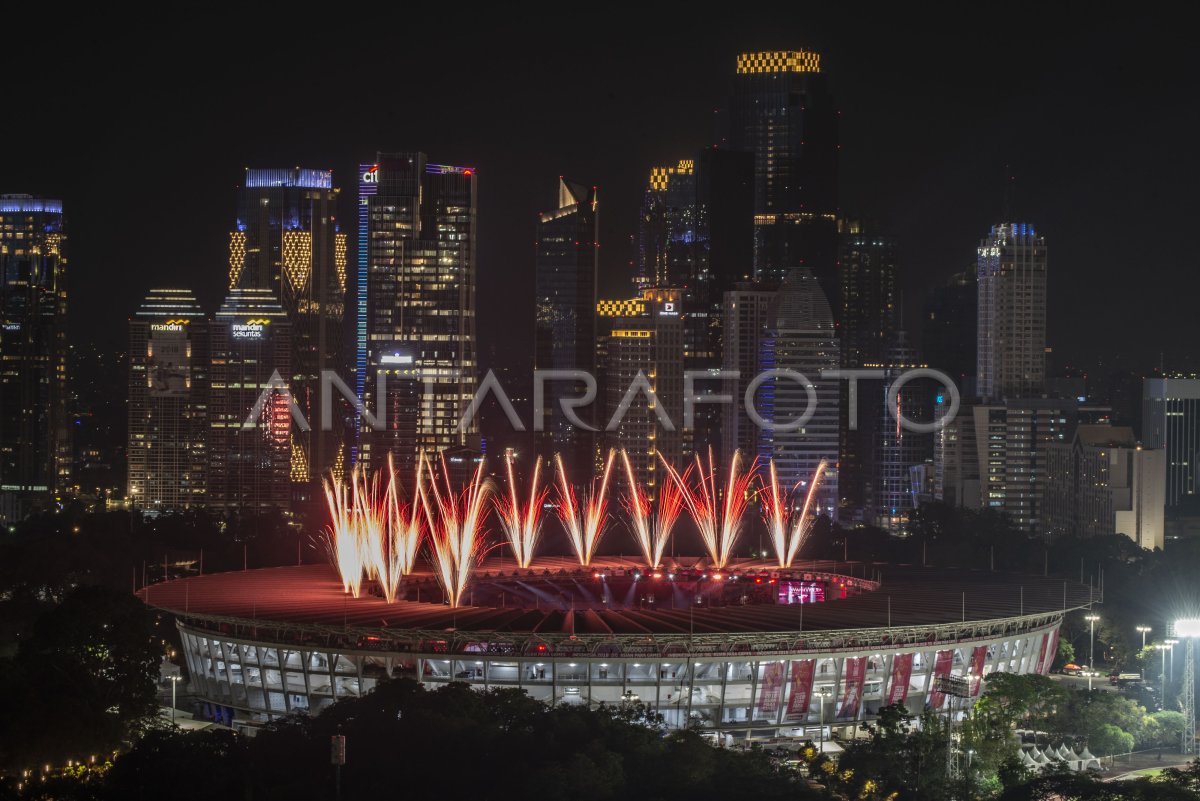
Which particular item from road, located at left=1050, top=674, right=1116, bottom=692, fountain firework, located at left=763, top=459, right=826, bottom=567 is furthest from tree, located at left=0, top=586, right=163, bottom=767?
fountain firework, located at left=763, top=459, right=826, bottom=567

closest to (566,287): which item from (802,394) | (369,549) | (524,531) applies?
(802,394)

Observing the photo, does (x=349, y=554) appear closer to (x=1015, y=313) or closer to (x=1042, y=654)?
(x=1042, y=654)

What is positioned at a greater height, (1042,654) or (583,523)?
(583,523)

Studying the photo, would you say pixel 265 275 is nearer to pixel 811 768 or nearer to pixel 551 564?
pixel 551 564

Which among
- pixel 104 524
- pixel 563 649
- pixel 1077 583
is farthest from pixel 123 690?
pixel 104 524

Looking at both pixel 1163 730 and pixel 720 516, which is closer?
pixel 1163 730

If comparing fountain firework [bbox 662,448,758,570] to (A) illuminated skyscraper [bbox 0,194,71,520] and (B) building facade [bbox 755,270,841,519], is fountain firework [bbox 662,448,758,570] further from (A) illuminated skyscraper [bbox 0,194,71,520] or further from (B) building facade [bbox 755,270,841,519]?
(A) illuminated skyscraper [bbox 0,194,71,520]
